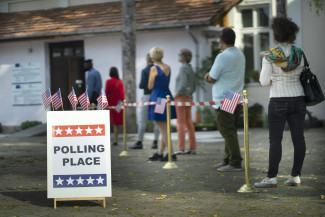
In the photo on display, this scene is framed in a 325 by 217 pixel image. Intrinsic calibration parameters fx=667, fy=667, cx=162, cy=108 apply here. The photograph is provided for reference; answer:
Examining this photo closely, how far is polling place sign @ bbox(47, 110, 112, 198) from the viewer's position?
7016 millimetres

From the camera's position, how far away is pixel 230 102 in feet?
28.6

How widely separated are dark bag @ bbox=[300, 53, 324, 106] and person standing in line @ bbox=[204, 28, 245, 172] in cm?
190

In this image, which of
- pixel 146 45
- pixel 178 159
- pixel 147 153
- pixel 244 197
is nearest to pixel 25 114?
pixel 146 45

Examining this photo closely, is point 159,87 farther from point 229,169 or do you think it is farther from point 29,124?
point 29,124

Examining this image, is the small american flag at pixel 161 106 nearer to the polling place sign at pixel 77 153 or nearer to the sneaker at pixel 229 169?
the sneaker at pixel 229 169

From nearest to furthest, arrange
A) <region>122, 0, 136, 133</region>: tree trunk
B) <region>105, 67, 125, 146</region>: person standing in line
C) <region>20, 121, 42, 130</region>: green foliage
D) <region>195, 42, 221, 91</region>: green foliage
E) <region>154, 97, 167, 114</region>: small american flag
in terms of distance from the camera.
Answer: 1. <region>154, 97, 167, 114</region>: small american flag
2. <region>105, 67, 125, 146</region>: person standing in line
3. <region>122, 0, 136, 133</region>: tree trunk
4. <region>195, 42, 221, 91</region>: green foliage
5. <region>20, 121, 42, 130</region>: green foliage

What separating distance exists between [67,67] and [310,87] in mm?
16458

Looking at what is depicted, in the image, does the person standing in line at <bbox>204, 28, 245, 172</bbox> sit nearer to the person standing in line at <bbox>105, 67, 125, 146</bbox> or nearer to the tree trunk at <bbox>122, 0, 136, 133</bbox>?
the person standing in line at <bbox>105, 67, 125, 146</bbox>

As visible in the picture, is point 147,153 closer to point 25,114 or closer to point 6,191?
point 6,191

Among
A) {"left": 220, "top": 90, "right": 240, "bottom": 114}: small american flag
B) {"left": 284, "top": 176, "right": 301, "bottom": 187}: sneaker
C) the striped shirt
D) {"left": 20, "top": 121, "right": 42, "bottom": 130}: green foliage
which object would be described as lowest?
{"left": 20, "top": 121, "right": 42, "bottom": 130}: green foliage

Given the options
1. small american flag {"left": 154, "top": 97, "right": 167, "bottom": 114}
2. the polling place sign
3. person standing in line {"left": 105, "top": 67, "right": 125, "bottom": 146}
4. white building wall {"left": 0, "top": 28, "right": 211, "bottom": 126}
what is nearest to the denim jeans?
the polling place sign

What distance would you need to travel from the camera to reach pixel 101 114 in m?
7.06

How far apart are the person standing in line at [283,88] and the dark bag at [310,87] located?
53 mm

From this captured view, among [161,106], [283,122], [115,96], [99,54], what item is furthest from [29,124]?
[283,122]
